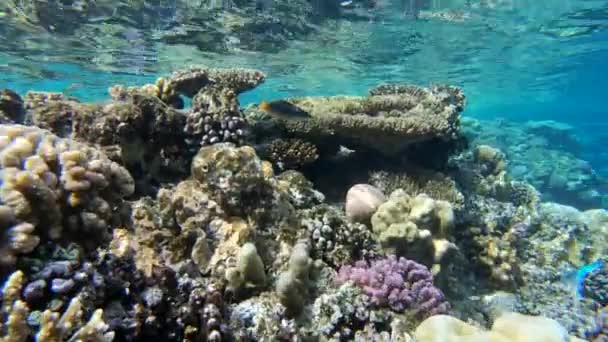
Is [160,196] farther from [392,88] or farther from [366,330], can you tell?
[392,88]

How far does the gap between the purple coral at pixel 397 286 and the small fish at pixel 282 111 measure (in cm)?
314

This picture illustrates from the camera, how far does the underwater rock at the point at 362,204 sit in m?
5.62

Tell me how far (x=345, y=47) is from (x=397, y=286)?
2045 cm

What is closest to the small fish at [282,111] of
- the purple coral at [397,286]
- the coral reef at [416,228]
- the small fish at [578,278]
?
the coral reef at [416,228]

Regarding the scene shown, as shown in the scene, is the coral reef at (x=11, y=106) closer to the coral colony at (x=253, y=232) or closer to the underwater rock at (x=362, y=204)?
the coral colony at (x=253, y=232)

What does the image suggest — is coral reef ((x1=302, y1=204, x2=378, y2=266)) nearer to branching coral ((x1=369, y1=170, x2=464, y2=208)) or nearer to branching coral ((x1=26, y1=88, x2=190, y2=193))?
branching coral ((x1=369, y1=170, x2=464, y2=208))

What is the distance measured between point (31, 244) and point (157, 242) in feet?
4.31

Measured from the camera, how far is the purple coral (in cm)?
422

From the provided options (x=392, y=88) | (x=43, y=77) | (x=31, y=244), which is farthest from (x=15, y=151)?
(x=43, y=77)

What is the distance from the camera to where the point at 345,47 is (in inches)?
893

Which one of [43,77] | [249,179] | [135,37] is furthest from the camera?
[43,77]

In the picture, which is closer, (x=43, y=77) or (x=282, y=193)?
(x=282, y=193)

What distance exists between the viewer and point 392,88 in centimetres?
977

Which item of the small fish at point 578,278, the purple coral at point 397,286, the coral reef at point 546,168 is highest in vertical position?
the purple coral at point 397,286
